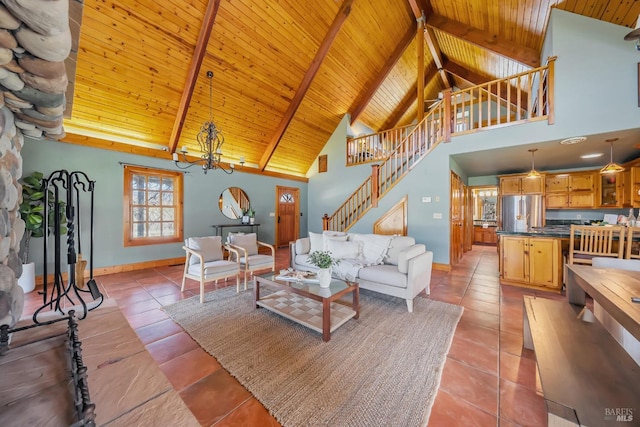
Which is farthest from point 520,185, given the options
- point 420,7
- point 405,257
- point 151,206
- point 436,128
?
point 151,206

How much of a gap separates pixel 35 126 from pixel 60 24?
88cm

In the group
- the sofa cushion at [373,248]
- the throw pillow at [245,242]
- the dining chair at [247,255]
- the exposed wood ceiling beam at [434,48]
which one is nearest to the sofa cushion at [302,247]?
the dining chair at [247,255]

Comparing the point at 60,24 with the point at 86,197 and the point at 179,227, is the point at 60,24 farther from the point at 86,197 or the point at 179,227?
the point at 179,227

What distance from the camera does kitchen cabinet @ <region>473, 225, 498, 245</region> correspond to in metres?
7.66

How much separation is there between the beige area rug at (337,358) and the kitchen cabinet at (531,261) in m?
1.60

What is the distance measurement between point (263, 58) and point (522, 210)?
23.3 ft

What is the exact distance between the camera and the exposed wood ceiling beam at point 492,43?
14.3 ft

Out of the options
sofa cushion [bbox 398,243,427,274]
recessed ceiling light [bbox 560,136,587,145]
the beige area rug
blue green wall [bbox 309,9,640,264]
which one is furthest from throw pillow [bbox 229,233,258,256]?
recessed ceiling light [bbox 560,136,587,145]

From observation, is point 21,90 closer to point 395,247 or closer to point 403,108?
point 395,247

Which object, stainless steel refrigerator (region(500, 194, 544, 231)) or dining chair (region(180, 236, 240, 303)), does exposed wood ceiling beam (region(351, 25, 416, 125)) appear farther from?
dining chair (region(180, 236, 240, 303))

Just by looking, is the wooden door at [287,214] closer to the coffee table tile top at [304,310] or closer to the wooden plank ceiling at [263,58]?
the wooden plank ceiling at [263,58]

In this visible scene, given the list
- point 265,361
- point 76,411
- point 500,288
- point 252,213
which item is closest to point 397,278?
point 265,361

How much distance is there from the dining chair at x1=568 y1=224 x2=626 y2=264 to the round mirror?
635 cm

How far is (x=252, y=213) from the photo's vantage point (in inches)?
242
